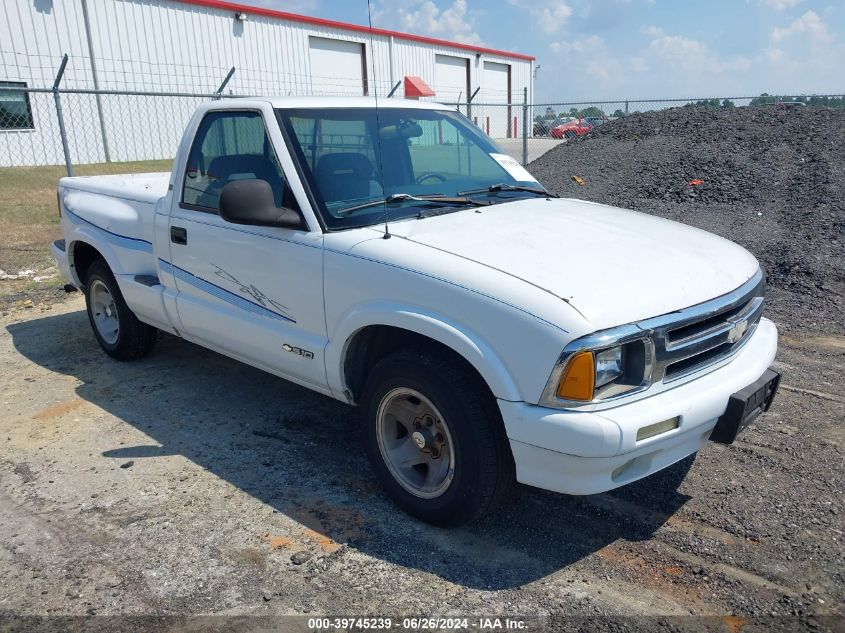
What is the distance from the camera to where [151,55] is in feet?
67.8

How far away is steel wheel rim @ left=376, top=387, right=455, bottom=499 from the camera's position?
3260 millimetres

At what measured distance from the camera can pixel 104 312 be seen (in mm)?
5902

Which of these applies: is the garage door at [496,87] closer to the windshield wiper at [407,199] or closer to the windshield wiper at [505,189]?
the windshield wiper at [505,189]

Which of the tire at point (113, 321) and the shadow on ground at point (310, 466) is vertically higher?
the tire at point (113, 321)

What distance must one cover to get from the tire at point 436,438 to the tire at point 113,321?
287 cm

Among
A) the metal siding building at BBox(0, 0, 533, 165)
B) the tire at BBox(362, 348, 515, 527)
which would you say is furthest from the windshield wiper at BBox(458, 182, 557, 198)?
the metal siding building at BBox(0, 0, 533, 165)

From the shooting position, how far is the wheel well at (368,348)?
3.48 meters

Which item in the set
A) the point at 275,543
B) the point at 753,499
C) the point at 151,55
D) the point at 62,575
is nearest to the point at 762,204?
the point at 753,499

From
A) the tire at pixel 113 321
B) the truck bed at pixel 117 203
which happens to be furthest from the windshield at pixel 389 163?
the tire at pixel 113 321

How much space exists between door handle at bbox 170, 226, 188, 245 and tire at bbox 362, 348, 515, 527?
1.76 m

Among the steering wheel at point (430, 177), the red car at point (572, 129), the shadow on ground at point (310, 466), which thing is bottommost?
the shadow on ground at point (310, 466)

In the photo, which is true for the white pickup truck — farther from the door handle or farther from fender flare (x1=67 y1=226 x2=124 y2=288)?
fender flare (x1=67 y1=226 x2=124 y2=288)

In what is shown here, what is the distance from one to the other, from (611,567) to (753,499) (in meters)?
0.97

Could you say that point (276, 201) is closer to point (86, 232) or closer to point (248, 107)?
point (248, 107)
